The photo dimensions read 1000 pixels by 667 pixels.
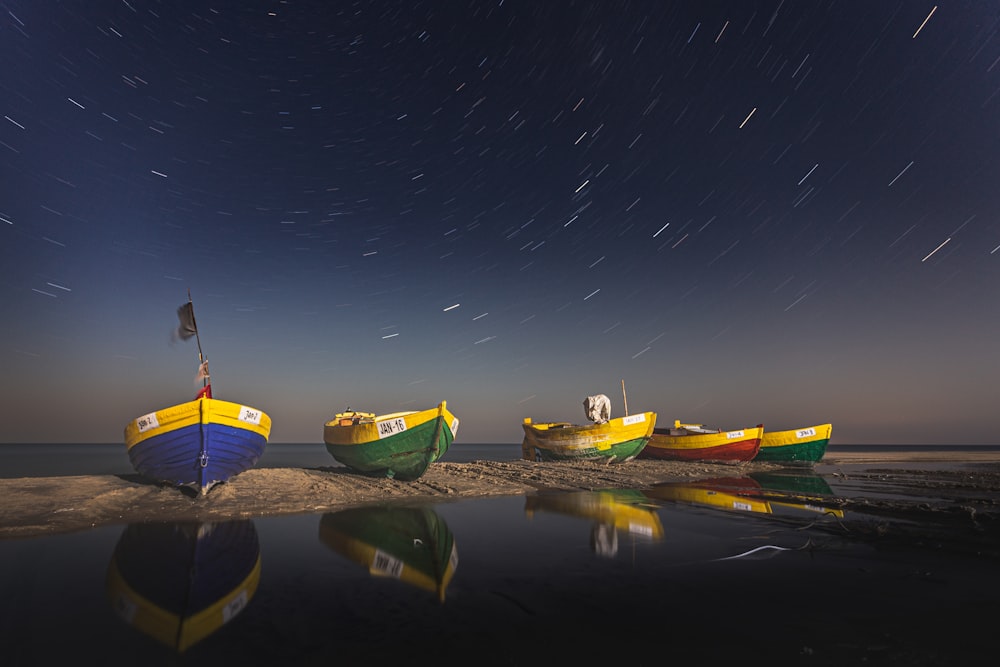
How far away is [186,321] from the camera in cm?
1681

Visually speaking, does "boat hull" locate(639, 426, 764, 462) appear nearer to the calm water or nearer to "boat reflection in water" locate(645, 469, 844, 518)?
"boat reflection in water" locate(645, 469, 844, 518)

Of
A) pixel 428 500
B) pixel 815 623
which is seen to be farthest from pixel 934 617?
pixel 428 500

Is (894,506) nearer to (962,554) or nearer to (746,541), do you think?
(962,554)

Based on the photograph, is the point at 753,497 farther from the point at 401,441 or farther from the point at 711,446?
the point at 711,446

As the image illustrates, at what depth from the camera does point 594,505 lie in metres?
14.4

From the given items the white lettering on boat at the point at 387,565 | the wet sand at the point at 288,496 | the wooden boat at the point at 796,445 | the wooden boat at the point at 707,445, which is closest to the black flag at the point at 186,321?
the wet sand at the point at 288,496

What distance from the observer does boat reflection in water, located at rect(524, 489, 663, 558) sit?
9.63 meters

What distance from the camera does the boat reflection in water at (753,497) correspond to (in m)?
13.6

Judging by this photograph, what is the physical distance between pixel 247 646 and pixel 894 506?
60.6 feet

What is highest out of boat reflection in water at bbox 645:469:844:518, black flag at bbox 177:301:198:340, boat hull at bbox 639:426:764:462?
black flag at bbox 177:301:198:340

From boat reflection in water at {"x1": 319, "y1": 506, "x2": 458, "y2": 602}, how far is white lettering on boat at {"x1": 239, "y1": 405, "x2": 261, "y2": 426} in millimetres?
5535

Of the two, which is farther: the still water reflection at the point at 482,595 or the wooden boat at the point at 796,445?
the wooden boat at the point at 796,445

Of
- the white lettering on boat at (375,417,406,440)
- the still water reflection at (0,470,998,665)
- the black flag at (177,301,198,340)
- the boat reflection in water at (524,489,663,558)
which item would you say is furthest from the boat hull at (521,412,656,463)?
the black flag at (177,301,198,340)

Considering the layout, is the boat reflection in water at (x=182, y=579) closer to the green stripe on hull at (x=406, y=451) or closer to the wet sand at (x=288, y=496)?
the wet sand at (x=288, y=496)
